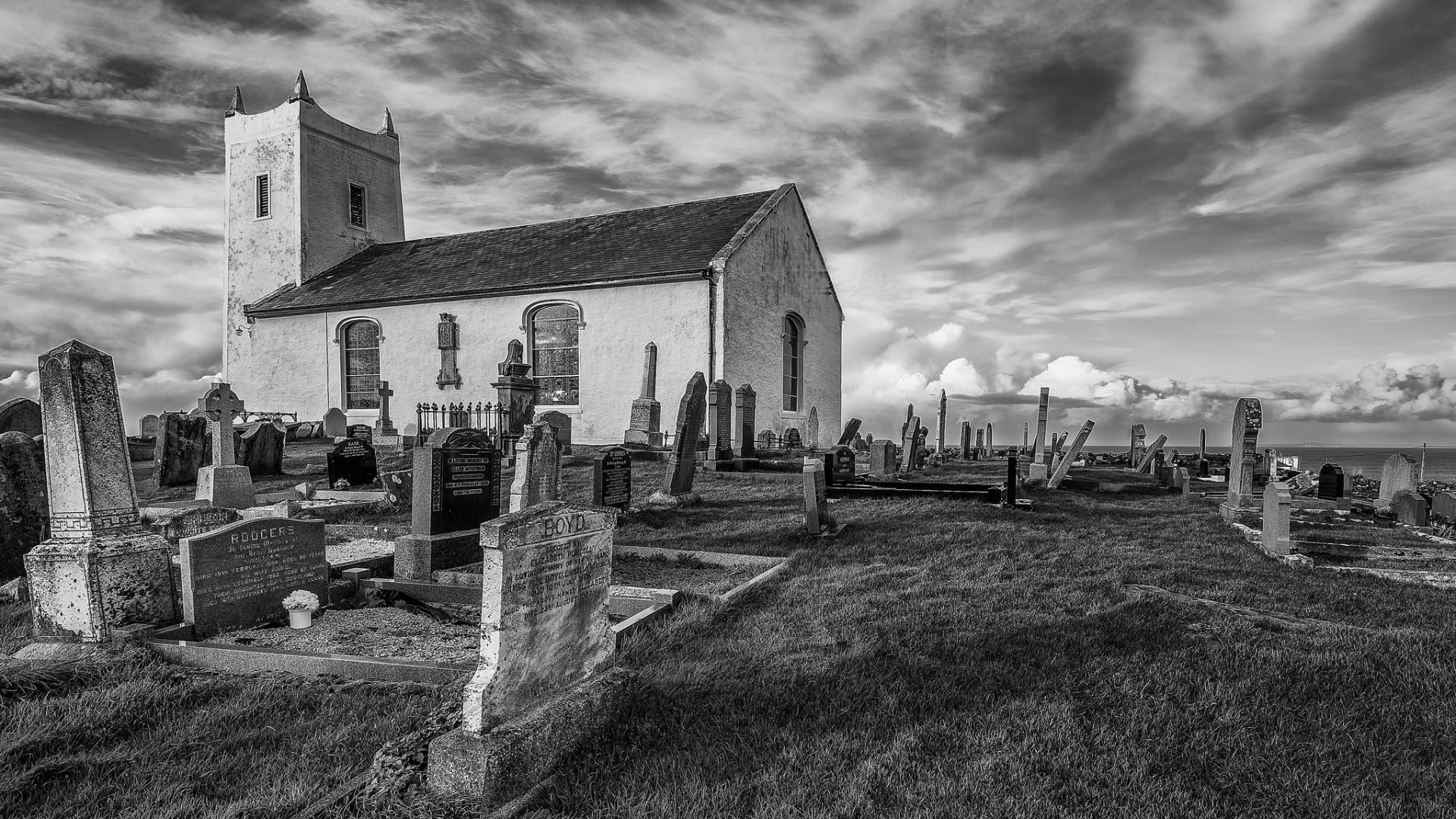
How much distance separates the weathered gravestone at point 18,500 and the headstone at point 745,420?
12068mm

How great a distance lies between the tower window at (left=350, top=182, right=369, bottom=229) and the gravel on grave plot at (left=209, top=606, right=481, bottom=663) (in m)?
27.1

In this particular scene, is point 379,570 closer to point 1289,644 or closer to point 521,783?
point 521,783

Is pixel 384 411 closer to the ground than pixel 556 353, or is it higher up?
closer to the ground

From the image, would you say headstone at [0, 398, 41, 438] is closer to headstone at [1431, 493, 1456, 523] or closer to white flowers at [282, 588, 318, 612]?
white flowers at [282, 588, 318, 612]

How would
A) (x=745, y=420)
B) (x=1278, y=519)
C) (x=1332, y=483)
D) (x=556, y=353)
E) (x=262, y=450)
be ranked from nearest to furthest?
(x=1278, y=519)
(x=262, y=450)
(x=1332, y=483)
(x=745, y=420)
(x=556, y=353)

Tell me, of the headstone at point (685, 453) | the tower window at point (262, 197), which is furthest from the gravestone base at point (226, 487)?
the tower window at point (262, 197)

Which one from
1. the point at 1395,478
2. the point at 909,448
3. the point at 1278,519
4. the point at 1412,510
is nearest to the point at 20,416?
the point at 909,448

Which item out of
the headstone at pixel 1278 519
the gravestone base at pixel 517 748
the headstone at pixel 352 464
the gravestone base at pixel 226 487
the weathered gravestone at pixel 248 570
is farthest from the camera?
the headstone at pixel 352 464

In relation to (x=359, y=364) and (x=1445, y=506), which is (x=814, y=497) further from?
(x=359, y=364)

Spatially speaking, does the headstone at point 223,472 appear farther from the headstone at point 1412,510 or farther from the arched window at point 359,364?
the headstone at point 1412,510

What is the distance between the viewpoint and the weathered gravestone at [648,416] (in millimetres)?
19312

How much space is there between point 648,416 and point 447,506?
12.1 m

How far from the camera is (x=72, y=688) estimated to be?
171 inches

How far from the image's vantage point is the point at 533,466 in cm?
775
